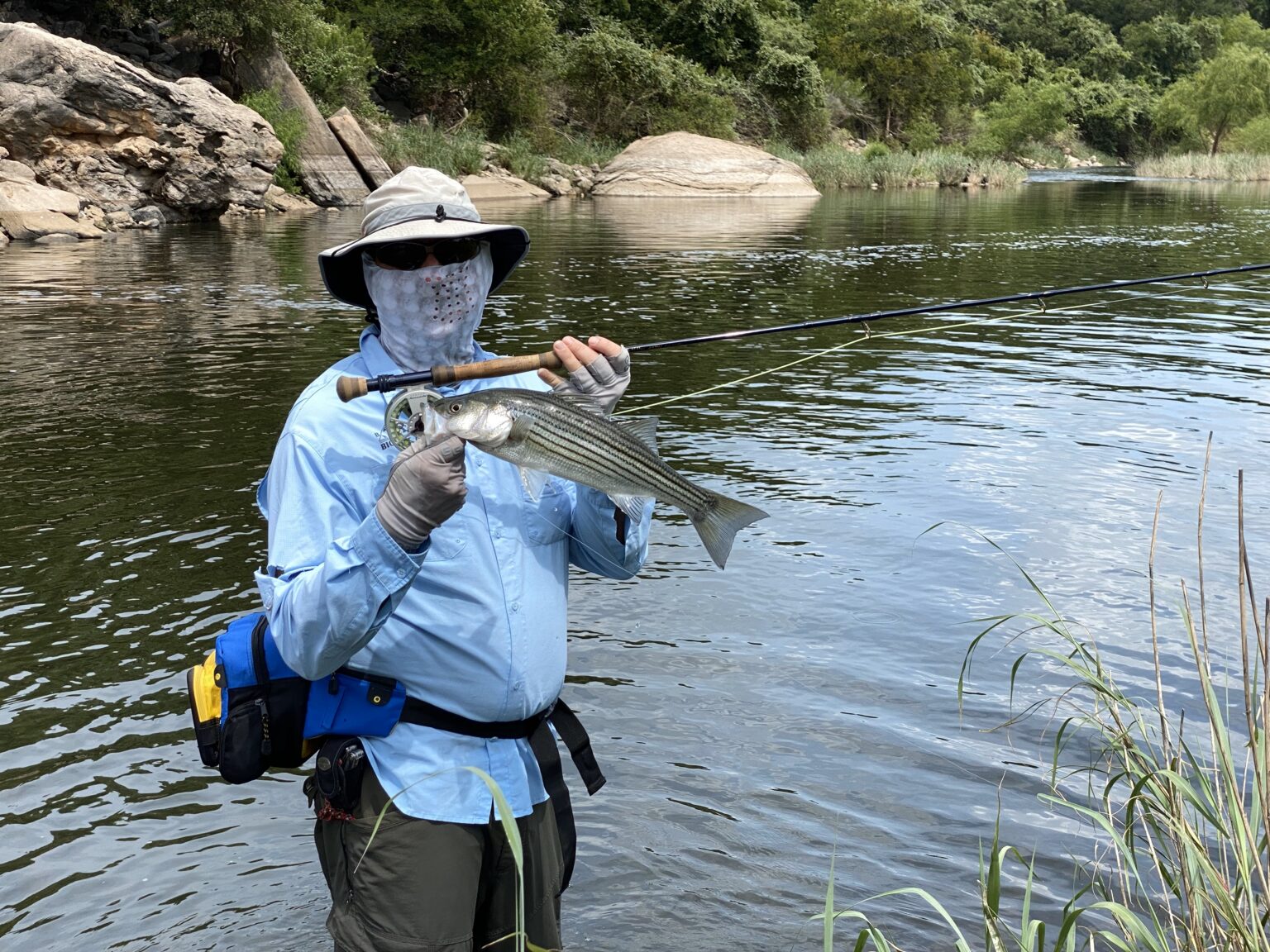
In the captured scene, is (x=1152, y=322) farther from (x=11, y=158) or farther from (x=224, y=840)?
(x=11, y=158)

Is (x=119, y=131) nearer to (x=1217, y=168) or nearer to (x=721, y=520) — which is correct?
(x=721, y=520)

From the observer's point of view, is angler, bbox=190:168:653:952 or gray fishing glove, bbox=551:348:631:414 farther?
gray fishing glove, bbox=551:348:631:414

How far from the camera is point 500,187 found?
162 feet

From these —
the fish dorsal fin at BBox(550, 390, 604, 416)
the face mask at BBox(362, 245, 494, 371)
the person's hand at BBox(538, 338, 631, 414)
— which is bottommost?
the fish dorsal fin at BBox(550, 390, 604, 416)

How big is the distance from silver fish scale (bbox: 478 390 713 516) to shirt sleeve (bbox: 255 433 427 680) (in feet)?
1.31

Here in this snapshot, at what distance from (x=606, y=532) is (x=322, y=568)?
94 cm

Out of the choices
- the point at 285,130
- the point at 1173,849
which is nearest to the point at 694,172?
the point at 285,130

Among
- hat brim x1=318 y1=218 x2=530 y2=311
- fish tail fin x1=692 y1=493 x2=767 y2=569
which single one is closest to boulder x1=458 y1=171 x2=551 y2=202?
hat brim x1=318 y1=218 x2=530 y2=311

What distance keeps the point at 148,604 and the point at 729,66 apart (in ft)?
228

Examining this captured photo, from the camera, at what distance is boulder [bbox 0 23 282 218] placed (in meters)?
32.8

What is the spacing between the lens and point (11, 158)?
33219mm

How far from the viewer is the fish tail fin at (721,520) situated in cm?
370

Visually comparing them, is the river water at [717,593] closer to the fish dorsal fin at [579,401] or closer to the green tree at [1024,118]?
the fish dorsal fin at [579,401]

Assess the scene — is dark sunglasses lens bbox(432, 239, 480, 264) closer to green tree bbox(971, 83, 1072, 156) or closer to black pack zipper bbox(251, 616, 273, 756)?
black pack zipper bbox(251, 616, 273, 756)
